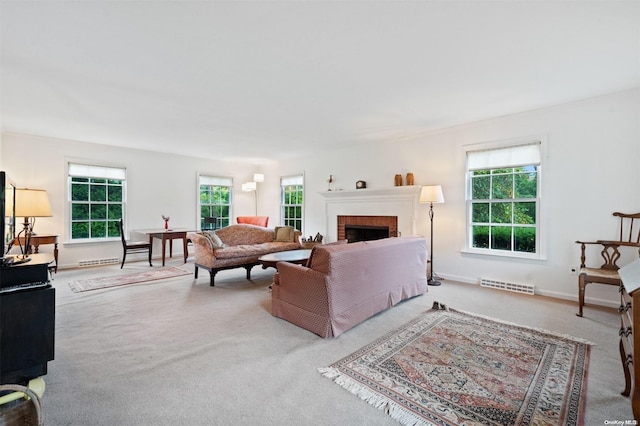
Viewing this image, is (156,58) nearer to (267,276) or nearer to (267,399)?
(267,399)

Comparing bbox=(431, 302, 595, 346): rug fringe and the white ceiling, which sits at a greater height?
the white ceiling

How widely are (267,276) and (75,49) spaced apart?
369cm

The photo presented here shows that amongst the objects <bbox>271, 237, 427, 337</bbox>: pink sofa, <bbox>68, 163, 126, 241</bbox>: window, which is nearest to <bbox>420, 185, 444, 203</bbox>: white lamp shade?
<bbox>271, 237, 427, 337</bbox>: pink sofa

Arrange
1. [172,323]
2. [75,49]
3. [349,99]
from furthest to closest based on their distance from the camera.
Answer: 1. [349,99]
2. [172,323]
3. [75,49]

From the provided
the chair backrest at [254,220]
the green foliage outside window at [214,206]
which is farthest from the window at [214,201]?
the chair backrest at [254,220]

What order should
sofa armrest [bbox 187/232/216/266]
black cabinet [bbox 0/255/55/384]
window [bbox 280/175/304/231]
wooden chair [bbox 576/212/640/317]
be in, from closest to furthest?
1. black cabinet [bbox 0/255/55/384]
2. wooden chair [bbox 576/212/640/317]
3. sofa armrest [bbox 187/232/216/266]
4. window [bbox 280/175/304/231]

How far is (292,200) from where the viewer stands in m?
7.50

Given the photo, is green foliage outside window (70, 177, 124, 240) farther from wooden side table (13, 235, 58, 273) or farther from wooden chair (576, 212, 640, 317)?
wooden chair (576, 212, 640, 317)

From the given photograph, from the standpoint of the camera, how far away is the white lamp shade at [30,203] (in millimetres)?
2656

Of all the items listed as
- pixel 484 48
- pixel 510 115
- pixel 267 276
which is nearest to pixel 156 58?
pixel 484 48

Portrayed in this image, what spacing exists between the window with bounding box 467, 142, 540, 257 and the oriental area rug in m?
1.79

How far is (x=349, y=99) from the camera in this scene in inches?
139

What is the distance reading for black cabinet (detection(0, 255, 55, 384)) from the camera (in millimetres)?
1812

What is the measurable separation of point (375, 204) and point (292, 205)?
2.62m
